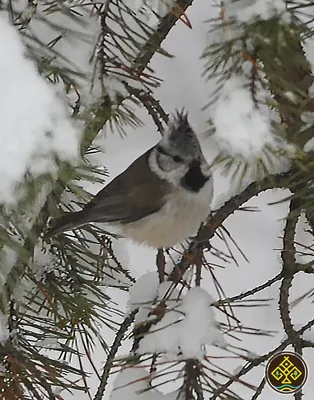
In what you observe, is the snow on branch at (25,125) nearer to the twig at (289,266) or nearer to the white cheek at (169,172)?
the twig at (289,266)

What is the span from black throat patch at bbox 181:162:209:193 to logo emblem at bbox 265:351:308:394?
222 millimetres

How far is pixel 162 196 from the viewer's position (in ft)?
2.56

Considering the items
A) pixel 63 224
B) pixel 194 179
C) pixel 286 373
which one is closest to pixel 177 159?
pixel 194 179

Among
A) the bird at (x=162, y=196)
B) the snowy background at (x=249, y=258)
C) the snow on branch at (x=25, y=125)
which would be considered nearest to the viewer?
the snow on branch at (x=25, y=125)

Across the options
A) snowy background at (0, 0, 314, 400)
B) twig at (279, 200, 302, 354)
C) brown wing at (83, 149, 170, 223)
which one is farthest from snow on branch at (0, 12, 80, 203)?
Answer: snowy background at (0, 0, 314, 400)

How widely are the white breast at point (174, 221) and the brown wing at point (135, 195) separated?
1 cm

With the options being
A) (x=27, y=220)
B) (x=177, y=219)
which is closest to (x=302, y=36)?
(x=27, y=220)

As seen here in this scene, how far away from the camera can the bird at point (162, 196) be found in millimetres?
699

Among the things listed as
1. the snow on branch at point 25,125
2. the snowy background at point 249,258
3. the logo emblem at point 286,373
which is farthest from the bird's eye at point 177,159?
the snow on branch at point 25,125

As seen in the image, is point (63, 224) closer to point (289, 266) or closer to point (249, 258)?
point (289, 266)

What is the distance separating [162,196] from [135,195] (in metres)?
0.04

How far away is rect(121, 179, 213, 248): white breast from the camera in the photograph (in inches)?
28.6

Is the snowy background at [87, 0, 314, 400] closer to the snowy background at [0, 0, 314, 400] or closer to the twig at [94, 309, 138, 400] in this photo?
the snowy background at [0, 0, 314, 400]

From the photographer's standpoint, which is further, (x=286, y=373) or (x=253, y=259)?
(x=253, y=259)
